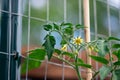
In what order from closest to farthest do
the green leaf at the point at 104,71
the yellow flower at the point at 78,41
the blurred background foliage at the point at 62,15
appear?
the green leaf at the point at 104,71, the yellow flower at the point at 78,41, the blurred background foliage at the point at 62,15

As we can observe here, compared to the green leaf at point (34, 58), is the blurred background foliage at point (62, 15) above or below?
above

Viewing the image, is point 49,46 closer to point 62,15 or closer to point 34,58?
point 34,58

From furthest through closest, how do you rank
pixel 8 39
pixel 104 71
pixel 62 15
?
pixel 62 15 → pixel 8 39 → pixel 104 71

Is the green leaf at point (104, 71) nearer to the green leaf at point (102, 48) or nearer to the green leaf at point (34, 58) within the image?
the green leaf at point (102, 48)

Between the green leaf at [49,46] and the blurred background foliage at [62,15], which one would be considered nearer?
the green leaf at [49,46]

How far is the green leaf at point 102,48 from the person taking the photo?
96cm

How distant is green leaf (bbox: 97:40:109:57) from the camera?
962 millimetres

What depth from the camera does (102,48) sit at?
3.17 ft

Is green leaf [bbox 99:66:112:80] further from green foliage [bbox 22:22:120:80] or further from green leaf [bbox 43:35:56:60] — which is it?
green leaf [bbox 43:35:56:60]

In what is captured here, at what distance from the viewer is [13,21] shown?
1.03 meters

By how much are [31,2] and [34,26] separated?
9 centimetres

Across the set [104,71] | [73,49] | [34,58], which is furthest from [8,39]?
[104,71]

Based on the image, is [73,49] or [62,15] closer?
[73,49]

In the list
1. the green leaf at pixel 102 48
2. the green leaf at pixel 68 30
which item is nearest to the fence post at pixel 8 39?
the green leaf at pixel 68 30
